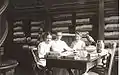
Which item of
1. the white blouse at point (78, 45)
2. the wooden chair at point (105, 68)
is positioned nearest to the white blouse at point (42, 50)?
the white blouse at point (78, 45)

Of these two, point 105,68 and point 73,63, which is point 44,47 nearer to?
point 73,63

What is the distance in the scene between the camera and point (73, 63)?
1.89m

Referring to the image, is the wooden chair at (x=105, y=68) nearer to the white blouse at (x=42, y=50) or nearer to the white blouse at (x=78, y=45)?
the white blouse at (x=78, y=45)

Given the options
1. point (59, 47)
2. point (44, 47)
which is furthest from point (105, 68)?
point (44, 47)

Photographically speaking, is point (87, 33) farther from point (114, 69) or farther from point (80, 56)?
point (114, 69)

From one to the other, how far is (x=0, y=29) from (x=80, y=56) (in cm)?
94

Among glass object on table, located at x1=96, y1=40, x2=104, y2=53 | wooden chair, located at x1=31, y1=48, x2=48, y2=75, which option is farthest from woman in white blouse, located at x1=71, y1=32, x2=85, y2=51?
wooden chair, located at x1=31, y1=48, x2=48, y2=75

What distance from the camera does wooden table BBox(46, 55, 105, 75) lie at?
1.82m

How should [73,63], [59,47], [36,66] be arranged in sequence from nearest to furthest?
1. [73,63]
2. [59,47]
3. [36,66]

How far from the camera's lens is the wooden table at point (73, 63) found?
1.82 m

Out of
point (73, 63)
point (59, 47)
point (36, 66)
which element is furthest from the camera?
point (36, 66)

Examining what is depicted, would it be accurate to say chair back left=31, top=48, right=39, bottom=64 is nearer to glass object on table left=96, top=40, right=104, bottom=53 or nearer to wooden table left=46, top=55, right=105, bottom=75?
wooden table left=46, top=55, right=105, bottom=75

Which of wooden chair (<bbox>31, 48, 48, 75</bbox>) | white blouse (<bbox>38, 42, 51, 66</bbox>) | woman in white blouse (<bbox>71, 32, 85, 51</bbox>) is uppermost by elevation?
woman in white blouse (<bbox>71, 32, 85, 51</bbox>)

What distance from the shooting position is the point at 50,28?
2100mm
